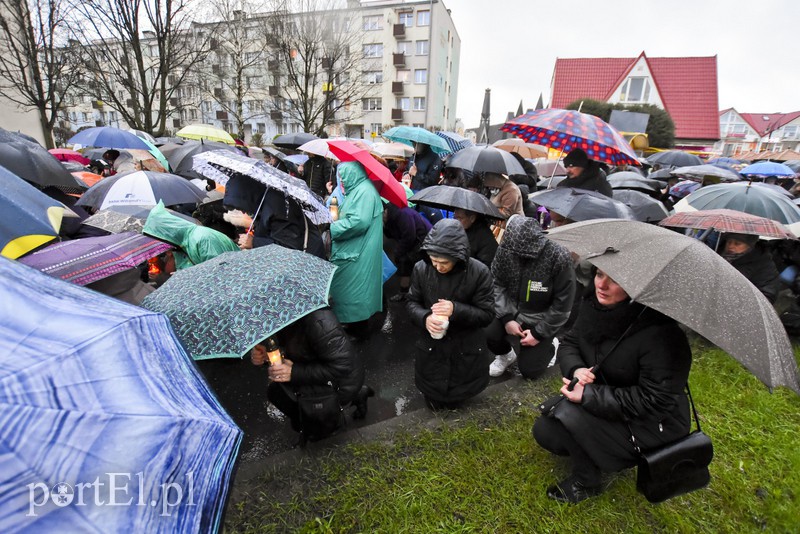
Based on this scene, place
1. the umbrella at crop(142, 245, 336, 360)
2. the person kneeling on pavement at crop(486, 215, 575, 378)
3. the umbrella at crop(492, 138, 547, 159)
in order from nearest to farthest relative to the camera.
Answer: the umbrella at crop(142, 245, 336, 360) → the person kneeling on pavement at crop(486, 215, 575, 378) → the umbrella at crop(492, 138, 547, 159)

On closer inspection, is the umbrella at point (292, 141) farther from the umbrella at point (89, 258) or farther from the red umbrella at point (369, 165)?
the umbrella at point (89, 258)

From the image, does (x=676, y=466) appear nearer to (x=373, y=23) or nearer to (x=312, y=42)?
(x=312, y=42)

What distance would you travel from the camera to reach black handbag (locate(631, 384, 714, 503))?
6.77 feet

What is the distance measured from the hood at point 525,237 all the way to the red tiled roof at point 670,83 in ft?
109

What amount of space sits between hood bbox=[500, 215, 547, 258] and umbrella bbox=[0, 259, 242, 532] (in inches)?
106

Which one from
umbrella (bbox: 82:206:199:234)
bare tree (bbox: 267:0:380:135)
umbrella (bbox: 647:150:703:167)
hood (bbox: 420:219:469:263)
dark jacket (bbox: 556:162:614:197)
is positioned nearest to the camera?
hood (bbox: 420:219:469:263)

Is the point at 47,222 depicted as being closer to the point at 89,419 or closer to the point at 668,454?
the point at 89,419

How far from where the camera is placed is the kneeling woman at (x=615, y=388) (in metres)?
1.99

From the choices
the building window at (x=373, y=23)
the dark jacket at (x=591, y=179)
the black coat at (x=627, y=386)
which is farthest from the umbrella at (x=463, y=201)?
the building window at (x=373, y=23)

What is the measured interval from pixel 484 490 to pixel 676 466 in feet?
3.68

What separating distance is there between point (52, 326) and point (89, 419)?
0.31 m

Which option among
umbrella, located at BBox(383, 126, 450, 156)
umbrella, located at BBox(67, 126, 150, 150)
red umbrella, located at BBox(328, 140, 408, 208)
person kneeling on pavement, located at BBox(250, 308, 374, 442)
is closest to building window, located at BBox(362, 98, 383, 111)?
umbrella, located at BBox(383, 126, 450, 156)

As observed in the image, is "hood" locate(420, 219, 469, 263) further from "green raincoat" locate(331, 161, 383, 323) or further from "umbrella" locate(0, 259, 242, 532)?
"umbrella" locate(0, 259, 242, 532)

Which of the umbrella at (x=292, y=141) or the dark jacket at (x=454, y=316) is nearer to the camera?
the dark jacket at (x=454, y=316)
